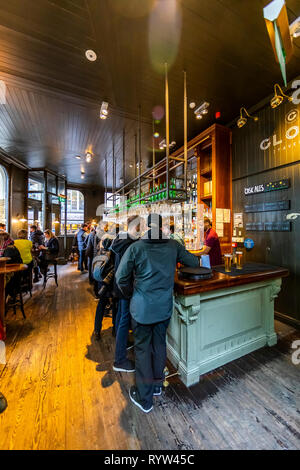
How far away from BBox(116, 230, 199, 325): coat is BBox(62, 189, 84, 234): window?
916 cm

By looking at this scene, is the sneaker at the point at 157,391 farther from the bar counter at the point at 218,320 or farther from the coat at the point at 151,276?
the coat at the point at 151,276

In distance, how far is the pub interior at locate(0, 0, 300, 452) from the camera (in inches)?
60.0

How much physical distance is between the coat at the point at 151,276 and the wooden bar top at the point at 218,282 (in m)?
0.17

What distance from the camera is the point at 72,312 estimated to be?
3.49 m

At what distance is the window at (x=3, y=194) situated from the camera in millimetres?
5923

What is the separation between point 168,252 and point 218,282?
2.19 feet

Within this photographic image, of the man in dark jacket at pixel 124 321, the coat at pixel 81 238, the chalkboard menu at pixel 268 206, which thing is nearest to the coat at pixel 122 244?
the man in dark jacket at pixel 124 321

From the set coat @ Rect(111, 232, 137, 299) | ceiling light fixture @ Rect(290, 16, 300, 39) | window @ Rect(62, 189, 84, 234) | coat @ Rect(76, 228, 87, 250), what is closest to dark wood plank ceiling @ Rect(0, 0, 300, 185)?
ceiling light fixture @ Rect(290, 16, 300, 39)

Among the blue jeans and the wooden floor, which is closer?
the wooden floor

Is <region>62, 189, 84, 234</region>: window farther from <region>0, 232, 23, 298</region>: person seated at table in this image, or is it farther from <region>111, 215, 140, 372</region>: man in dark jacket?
<region>111, 215, 140, 372</region>: man in dark jacket

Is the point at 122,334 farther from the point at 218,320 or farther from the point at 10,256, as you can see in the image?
the point at 10,256

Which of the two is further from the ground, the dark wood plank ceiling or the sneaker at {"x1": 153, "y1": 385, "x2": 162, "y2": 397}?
the dark wood plank ceiling

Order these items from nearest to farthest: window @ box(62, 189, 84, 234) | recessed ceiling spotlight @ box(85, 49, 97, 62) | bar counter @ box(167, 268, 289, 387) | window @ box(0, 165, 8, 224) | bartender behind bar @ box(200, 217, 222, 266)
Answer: bar counter @ box(167, 268, 289, 387), recessed ceiling spotlight @ box(85, 49, 97, 62), bartender behind bar @ box(200, 217, 222, 266), window @ box(0, 165, 8, 224), window @ box(62, 189, 84, 234)

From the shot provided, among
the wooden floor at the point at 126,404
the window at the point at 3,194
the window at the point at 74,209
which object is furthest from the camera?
the window at the point at 74,209
